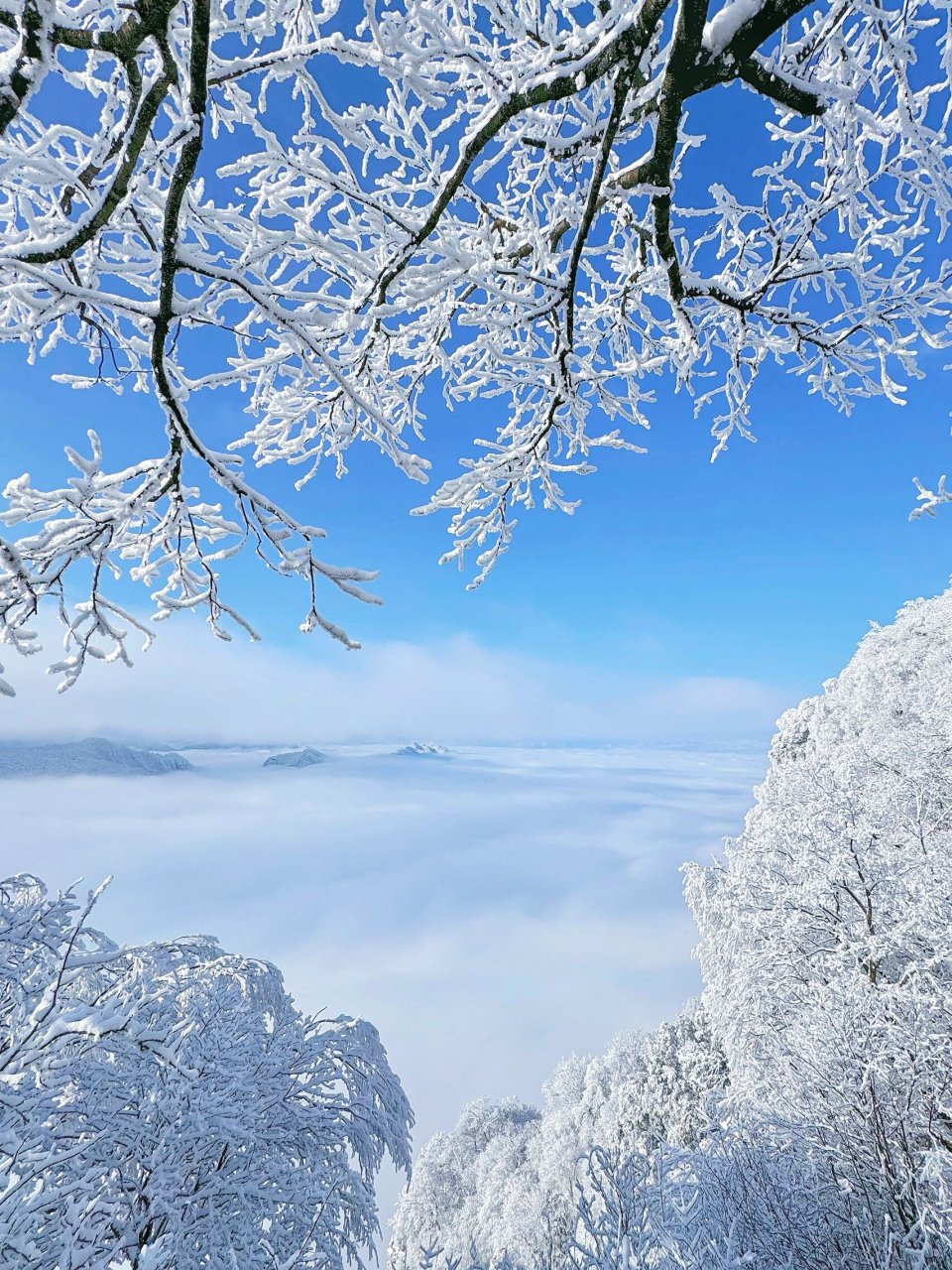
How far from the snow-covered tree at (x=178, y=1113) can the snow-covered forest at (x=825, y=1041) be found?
0.94 m

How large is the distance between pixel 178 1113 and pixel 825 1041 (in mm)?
6406

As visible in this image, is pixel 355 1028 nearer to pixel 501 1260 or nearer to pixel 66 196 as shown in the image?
pixel 501 1260

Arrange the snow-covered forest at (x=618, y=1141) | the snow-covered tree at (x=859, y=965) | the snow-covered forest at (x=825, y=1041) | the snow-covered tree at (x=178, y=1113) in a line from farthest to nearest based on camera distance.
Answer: the snow-covered tree at (x=859, y=965), the snow-covered forest at (x=825, y=1041), the snow-covered forest at (x=618, y=1141), the snow-covered tree at (x=178, y=1113)

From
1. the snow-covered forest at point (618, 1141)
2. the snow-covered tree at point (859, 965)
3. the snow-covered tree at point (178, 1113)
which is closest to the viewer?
the snow-covered tree at point (178, 1113)

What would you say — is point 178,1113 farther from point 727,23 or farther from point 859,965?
point 859,965

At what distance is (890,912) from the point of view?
7734 millimetres

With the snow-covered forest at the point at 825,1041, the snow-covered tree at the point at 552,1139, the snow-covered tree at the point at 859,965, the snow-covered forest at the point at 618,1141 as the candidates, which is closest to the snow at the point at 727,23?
the snow-covered forest at the point at 618,1141

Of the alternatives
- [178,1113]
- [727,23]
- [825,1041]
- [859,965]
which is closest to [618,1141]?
[825,1041]

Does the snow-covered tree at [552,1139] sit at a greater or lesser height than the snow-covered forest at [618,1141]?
lesser

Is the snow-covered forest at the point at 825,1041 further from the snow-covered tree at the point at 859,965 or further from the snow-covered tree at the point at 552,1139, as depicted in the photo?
the snow-covered tree at the point at 552,1139

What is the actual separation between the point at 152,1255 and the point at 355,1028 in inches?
152

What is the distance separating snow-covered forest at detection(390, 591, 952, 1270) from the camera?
17.1 ft

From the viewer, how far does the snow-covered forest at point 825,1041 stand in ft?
17.1

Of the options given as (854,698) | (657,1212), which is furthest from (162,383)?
(854,698)
